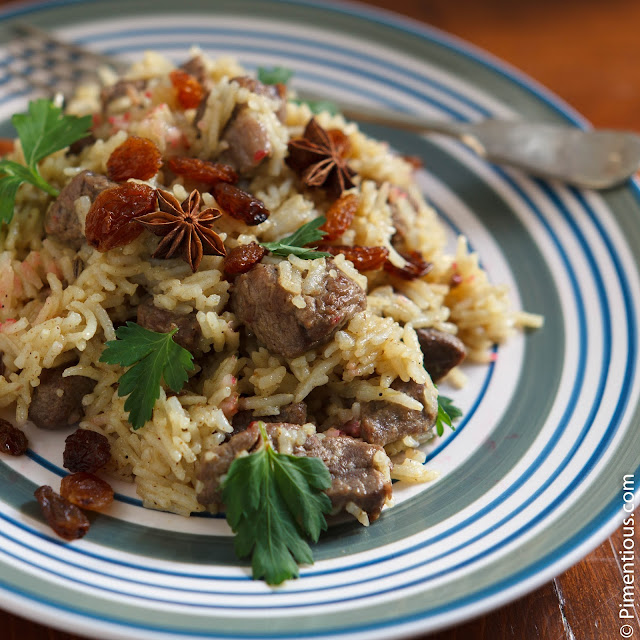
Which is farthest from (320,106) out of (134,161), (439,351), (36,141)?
(439,351)

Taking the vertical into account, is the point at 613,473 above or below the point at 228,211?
below

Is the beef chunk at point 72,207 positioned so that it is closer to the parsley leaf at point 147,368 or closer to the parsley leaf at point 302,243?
the parsley leaf at point 147,368

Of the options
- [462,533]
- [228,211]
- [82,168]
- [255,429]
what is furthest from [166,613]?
[82,168]

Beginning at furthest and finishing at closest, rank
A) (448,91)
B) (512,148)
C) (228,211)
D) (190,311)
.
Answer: (448,91)
(512,148)
(228,211)
(190,311)

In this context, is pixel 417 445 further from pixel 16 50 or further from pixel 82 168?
pixel 16 50

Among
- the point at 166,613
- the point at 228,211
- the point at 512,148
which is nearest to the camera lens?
the point at 166,613

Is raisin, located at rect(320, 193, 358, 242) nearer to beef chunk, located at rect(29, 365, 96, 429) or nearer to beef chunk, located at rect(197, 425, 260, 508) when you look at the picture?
beef chunk, located at rect(197, 425, 260, 508)
